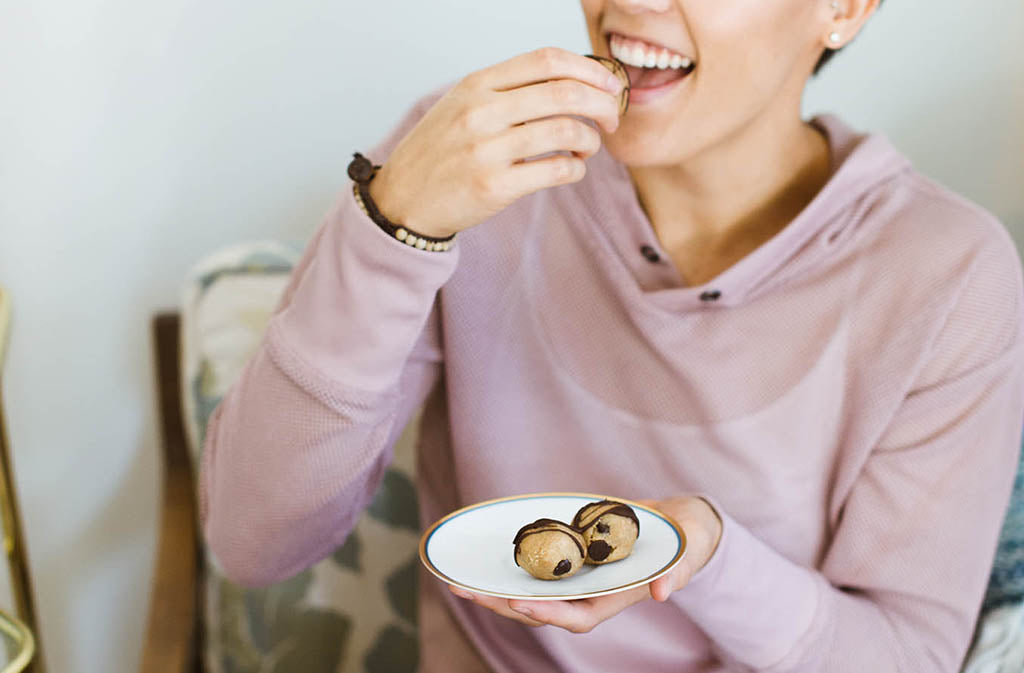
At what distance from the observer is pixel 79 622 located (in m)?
1.72

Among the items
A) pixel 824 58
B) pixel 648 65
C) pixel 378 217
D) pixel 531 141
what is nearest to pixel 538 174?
pixel 531 141

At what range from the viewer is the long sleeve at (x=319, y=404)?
34.1 inches

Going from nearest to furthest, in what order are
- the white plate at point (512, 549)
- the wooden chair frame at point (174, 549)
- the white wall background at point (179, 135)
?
the white plate at point (512, 549), the wooden chair frame at point (174, 549), the white wall background at point (179, 135)

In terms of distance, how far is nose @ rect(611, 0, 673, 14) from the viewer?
94 cm

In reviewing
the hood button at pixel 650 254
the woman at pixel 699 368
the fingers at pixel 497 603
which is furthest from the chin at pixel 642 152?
the fingers at pixel 497 603

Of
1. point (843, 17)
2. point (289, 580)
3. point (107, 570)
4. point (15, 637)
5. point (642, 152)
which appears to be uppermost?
point (843, 17)

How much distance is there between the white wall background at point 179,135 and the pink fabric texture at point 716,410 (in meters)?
0.48

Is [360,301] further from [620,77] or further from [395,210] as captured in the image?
[620,77]

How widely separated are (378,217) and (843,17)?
0.52 metres

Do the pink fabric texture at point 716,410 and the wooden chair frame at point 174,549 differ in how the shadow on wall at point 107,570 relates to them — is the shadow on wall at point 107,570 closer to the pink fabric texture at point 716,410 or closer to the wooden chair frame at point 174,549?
the wooden chair frame at point 174,549

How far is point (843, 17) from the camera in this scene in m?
1.05

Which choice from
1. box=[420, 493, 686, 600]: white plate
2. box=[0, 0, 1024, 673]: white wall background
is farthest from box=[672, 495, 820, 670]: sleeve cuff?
box=[0, 0, 1024, 673]: white wall background

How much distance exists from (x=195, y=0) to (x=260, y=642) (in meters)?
0.87

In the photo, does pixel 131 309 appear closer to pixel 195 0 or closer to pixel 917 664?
pixel 195 0
